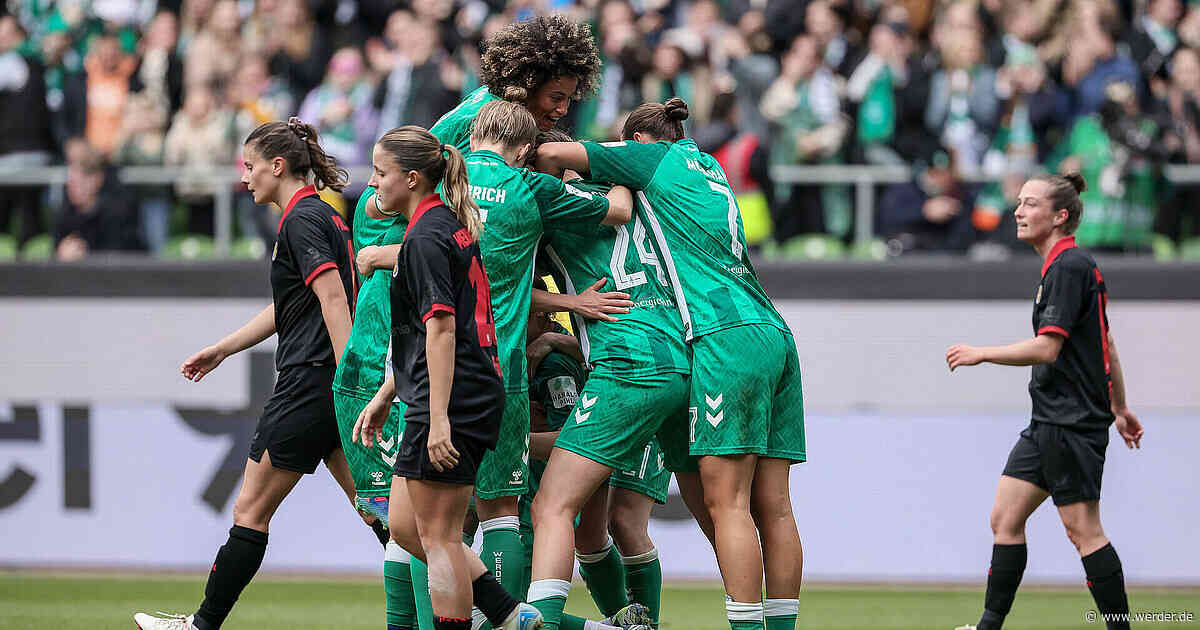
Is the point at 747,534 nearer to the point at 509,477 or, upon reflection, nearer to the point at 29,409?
the point at 509,477

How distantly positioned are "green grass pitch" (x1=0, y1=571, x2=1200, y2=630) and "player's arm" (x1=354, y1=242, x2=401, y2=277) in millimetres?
2572

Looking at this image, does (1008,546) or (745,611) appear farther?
(1008,546)

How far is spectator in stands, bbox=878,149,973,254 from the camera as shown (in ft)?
33.4

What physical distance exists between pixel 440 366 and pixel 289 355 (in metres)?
1.39

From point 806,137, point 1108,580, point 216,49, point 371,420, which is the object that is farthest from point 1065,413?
point 216,49

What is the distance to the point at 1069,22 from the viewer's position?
10852mm

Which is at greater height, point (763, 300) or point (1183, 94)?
point (1183, 94)

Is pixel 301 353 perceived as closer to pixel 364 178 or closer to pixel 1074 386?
pixel 1074 386

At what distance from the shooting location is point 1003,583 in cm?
643

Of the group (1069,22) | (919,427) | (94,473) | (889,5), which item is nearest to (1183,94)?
(1069,22)

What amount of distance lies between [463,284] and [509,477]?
2.84 ft

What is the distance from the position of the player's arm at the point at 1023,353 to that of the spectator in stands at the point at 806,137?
4.37 meters

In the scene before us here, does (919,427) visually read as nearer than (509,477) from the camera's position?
No

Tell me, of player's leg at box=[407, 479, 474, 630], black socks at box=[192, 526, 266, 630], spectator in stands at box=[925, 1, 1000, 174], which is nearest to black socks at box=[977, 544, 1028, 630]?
player's leg at box=[407, 479, 474, 630]
